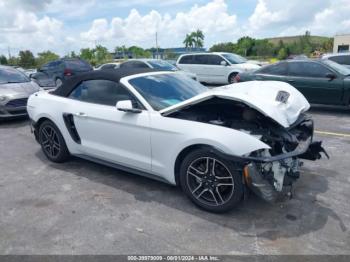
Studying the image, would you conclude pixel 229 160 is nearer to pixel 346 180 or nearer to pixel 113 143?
pixel 113 143

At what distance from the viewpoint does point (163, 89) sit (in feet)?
14.0

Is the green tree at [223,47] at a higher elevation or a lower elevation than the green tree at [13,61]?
higher

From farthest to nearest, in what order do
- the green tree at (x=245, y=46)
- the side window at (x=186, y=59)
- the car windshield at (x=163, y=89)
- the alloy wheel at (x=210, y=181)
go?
1. the green tree at (x=245, y=46)
2. the side window at (x=186, y=59)
3. the car windshield at (x=163, y=89)
4. the alloy wheel at (x=210, y=181)

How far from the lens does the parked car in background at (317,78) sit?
825 cm

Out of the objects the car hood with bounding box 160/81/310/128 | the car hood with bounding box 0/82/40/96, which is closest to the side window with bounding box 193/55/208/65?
the car hood with bounding box 0/82/40/96

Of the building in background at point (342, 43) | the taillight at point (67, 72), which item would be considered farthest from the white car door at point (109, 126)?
the building in background at point (342, 43)

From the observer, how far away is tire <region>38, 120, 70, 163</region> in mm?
4977

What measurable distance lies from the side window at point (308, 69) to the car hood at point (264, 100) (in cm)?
494

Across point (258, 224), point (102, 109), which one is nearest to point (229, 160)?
point (258, 224)

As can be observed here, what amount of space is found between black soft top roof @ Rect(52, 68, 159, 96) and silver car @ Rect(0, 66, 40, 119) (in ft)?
11.9

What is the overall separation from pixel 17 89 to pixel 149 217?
6.49 m

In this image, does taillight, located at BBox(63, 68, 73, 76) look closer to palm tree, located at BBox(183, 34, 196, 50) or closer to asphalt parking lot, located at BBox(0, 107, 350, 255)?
asphalt parking lot, located at BBox(0, 107, 350, 255)

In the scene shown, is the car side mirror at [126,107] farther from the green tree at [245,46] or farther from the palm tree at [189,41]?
the palm tree at [189,41]

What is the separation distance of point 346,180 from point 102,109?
3.39m
